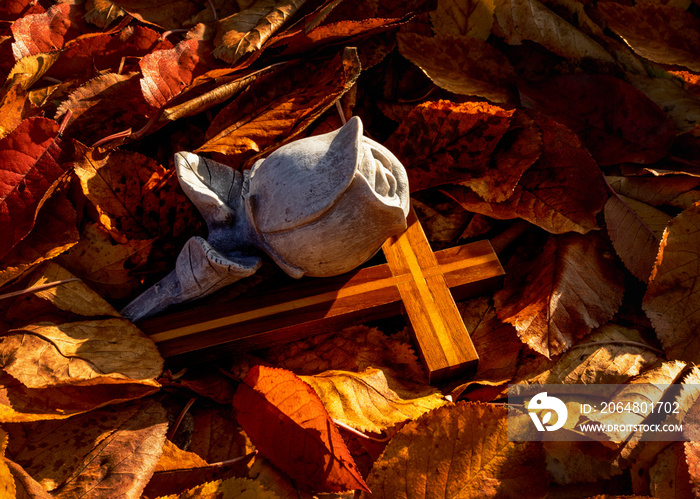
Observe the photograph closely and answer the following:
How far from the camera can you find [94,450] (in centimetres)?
91

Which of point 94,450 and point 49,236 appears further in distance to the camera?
point 49,236

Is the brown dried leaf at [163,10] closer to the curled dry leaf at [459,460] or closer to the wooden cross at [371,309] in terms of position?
the wooden cross at [371,309]

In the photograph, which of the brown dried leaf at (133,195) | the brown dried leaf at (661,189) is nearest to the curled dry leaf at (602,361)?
the brown dried leaf at (661,189)

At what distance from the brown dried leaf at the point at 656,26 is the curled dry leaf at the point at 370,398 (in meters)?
0.97

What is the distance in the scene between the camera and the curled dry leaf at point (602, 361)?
3.33 ft

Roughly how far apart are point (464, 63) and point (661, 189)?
525 millimetres

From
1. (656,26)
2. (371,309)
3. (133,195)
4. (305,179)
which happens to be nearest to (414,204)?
(371,309)

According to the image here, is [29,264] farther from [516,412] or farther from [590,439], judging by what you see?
[590,439]

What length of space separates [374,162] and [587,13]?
2.68ft

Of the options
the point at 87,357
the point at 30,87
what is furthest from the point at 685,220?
the point at 30,87

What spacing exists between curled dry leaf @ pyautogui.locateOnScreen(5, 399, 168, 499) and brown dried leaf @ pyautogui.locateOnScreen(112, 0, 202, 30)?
0.91m

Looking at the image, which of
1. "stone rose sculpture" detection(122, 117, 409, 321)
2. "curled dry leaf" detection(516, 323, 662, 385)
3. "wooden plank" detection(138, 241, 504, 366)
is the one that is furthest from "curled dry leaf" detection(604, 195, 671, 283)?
"stone rose sculpture" detection(122, 117, 409, 321)

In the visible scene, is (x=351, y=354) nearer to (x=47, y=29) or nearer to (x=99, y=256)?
(x=99, y=256)

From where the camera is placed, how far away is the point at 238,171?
3.82ft
